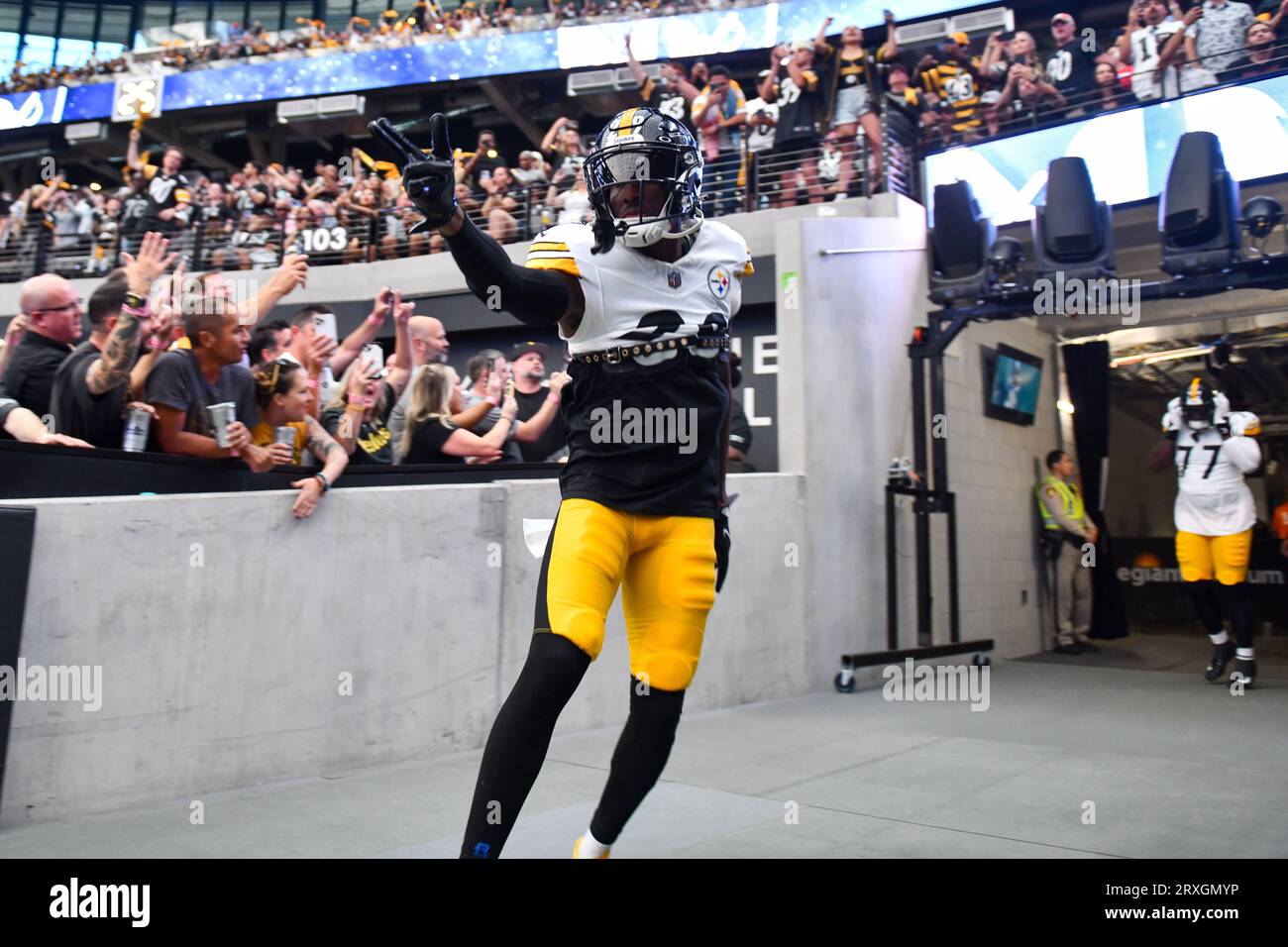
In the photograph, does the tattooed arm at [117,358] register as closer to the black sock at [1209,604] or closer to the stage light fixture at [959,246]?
the stage light fixture at [959,246]

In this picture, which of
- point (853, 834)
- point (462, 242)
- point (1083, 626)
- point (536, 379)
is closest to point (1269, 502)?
point (1083, 626)

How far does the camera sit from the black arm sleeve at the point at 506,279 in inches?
87.4

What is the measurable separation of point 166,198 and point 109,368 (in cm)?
1196

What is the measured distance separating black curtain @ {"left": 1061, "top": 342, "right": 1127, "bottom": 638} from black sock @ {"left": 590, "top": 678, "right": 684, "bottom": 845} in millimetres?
8962

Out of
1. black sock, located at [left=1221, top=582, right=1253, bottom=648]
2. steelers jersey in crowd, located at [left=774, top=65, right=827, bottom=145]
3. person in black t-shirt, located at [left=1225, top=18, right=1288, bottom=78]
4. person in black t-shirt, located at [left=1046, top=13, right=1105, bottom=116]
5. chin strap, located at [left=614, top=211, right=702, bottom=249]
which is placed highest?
person in black t-shirt, located at [left=1046, top=13, right=1105, bottom=116]

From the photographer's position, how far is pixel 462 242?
7.25 ft

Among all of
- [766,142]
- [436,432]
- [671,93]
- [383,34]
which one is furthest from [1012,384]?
[383,34]

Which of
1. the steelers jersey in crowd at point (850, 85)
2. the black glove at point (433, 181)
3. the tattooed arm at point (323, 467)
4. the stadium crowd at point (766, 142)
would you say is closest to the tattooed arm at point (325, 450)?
the tattooed arm at point (323, 467)

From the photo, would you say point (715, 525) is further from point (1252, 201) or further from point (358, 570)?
point (1252, 201)

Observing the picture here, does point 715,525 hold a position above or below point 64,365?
below

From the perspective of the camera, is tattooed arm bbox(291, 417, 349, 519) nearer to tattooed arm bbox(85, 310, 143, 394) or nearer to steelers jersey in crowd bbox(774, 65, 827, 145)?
tattooed arm bbox(85, 310, 143, 394)

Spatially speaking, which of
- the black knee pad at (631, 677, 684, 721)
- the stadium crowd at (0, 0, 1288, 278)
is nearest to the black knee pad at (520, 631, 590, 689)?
the black knee pad at (631, 677, 684, 721)

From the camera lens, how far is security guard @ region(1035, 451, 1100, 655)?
9.84 meters
